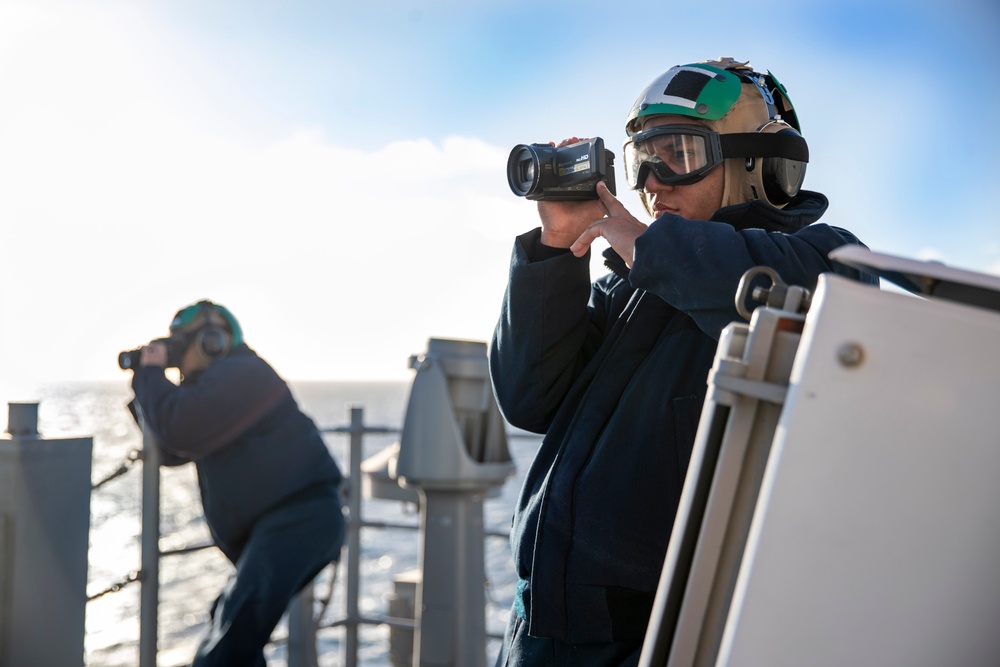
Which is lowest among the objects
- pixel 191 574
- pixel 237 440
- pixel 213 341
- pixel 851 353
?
pixel 191 574

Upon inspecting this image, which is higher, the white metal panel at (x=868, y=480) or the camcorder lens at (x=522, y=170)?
the camcorder lens at (x=522, y=170)

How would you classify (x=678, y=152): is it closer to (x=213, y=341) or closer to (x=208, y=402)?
(x=208, y=402)

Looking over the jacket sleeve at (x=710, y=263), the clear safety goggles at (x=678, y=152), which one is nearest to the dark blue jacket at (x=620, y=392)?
the jacket sleeve at (x=710, y=263)

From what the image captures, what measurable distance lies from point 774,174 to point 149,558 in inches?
107

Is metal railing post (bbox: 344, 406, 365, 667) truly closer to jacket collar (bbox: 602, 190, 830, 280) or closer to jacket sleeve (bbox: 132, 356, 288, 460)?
jacket sleeve (bbox: 132, 356, 288, 460)

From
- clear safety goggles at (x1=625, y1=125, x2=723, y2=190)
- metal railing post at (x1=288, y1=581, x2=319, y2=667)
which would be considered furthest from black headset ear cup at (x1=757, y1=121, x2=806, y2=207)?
metal railing post at (x1=288, y1=581, x2=319, y2=667)

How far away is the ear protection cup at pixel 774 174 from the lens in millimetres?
1827

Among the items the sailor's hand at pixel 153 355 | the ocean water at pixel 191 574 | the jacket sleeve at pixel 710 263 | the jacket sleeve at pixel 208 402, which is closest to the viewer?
the jacket sleeve at pixel 710 263

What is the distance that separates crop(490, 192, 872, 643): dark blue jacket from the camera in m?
1.50

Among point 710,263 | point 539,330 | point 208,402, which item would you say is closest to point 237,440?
point 208,402

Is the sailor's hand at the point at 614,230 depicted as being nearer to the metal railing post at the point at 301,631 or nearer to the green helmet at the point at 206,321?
the green helmet at the point at 206,321

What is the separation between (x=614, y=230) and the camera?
1655 mm

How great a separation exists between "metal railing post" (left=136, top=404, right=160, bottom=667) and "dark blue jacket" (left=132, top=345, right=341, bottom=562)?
0.08 meters

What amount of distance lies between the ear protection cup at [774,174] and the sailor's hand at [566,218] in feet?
1.00
